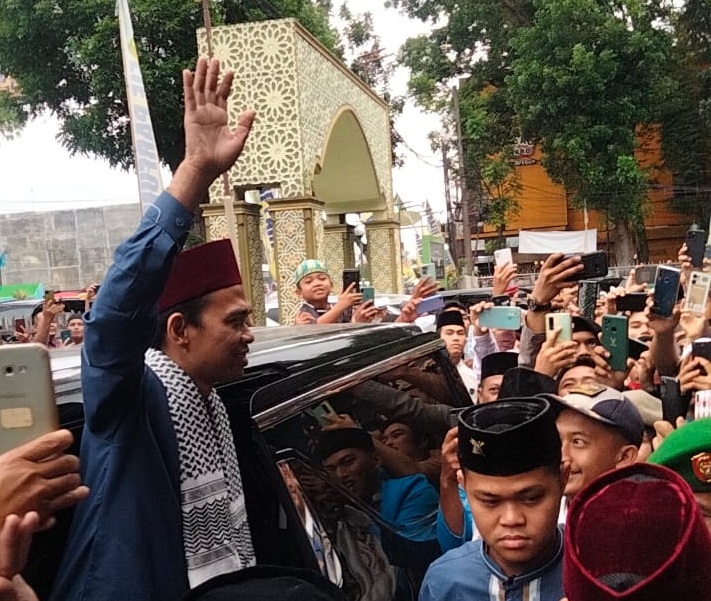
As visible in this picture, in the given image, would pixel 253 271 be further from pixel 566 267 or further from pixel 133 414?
pixel 133 414

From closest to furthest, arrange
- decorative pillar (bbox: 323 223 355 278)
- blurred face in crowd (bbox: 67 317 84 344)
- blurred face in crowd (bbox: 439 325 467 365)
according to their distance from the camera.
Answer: blurred face in crowd (bbox: 439 325 467 365)
blurred face in crowd (bbox: 67 317 84 344)
decorative pillar (bbox: 323 223 355 278)

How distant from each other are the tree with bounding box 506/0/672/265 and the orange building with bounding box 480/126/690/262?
4488 millimetres

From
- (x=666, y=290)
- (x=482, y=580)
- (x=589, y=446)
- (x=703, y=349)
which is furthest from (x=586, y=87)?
(x=482, y=580)

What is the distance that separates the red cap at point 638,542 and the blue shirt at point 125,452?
903mm

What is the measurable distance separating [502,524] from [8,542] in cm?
106

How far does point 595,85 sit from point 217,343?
2061 cm

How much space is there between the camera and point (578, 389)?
2668 mm

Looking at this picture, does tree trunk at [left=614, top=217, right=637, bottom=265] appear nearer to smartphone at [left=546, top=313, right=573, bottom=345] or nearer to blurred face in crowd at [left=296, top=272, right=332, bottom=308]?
blurred face in crowd at [left=296, top=272, right=332, bottom=308]

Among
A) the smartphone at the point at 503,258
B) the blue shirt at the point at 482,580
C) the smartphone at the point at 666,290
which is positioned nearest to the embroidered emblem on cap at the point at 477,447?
the blue shirt at the point at 482,580

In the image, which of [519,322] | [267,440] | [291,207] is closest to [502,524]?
[267,440]

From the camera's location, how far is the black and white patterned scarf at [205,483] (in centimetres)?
170

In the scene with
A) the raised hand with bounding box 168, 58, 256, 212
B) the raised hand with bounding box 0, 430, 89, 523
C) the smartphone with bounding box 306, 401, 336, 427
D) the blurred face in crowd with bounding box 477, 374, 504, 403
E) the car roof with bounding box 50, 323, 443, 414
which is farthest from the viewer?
the blurred face in crowd with bounding box 477, 374, 504, 403

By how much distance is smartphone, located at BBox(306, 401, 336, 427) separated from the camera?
203 cm

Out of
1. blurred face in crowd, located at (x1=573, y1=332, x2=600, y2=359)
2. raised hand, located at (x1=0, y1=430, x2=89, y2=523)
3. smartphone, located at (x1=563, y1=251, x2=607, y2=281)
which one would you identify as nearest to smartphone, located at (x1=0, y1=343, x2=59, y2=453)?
raised hand, located at (x1=0, y1=430, x2=89, y2=523)
